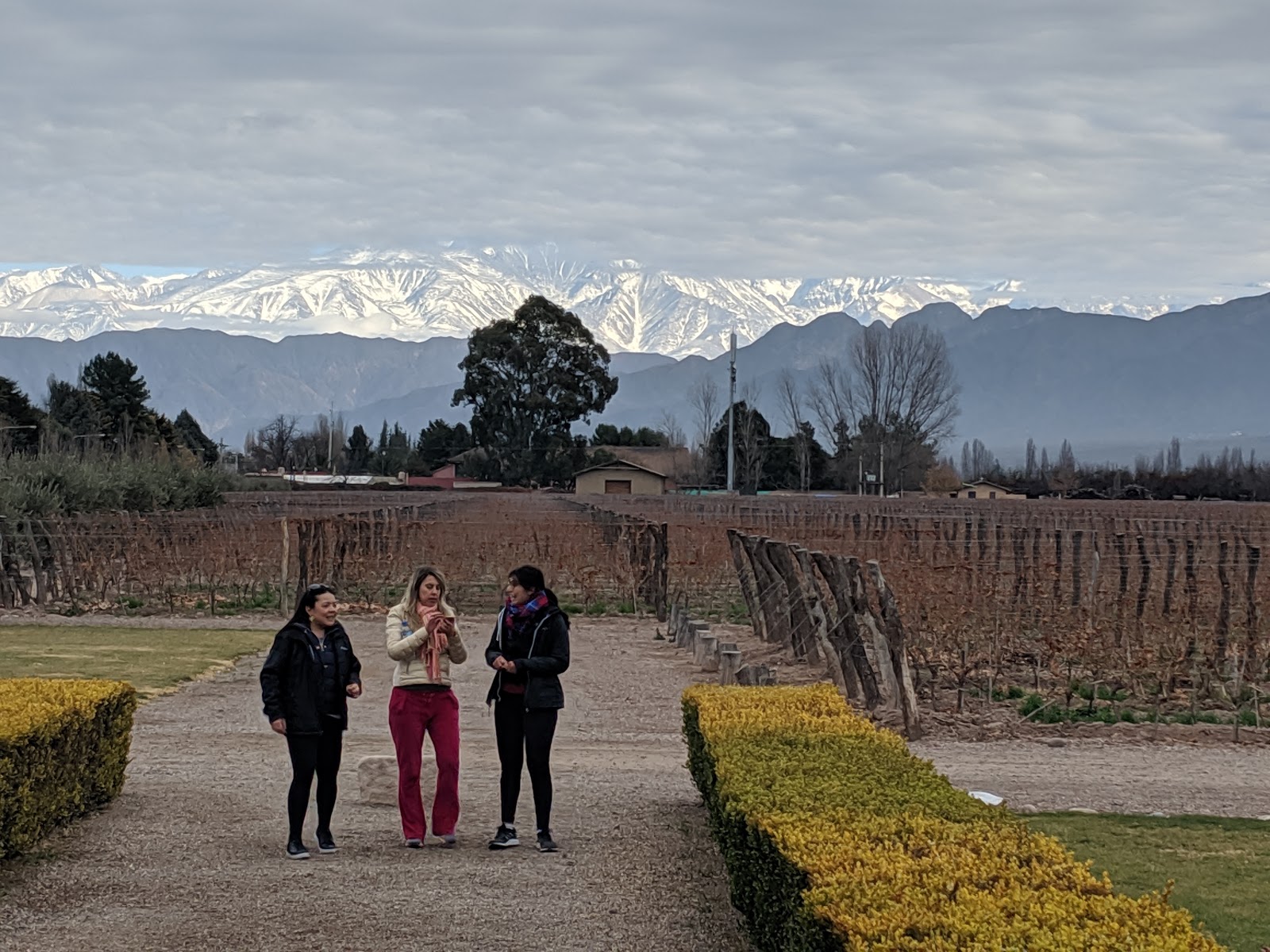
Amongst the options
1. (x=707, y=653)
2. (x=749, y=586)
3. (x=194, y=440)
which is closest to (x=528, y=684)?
(x=707, y=653)

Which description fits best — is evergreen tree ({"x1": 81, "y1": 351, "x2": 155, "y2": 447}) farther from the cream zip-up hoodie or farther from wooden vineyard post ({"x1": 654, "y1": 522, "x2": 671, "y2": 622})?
the cream zip-up hoodie

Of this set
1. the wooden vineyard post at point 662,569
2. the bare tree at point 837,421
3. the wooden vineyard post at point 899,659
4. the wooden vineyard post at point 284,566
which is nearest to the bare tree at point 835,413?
the bare tree at point 837,421

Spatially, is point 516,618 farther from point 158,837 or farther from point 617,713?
point 617,713

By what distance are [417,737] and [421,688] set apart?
0.85ft

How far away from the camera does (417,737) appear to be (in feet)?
27.8

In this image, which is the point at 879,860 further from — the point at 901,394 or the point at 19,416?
the point at 901,394

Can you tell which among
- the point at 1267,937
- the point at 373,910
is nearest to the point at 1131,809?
the point at 1267,937

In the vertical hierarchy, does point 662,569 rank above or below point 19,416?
below

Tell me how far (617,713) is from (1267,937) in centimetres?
846

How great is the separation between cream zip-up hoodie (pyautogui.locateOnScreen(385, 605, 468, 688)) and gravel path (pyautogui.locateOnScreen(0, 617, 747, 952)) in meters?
0.90

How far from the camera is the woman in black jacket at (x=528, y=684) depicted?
8320 mm

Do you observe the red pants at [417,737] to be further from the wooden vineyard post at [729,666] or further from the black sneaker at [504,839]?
the wooden vineyard post at [729,666]

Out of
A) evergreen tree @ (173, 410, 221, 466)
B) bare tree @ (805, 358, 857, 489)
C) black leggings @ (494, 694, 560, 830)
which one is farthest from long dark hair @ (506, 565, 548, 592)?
bare tree @ (805, 358, 857, 489)

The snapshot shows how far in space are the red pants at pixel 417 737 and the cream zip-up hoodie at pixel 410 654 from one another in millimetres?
69
